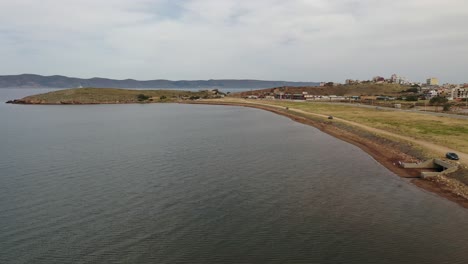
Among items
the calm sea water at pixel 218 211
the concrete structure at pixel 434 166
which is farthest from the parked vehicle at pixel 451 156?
the calm sea water at pixel 218 211

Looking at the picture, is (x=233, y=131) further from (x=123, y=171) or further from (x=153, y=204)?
(x=153, y=204)

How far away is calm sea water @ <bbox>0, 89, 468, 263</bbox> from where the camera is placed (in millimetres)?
19422

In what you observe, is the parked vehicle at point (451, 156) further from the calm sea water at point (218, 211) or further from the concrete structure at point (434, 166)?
the calm sea water at point (218, 211)

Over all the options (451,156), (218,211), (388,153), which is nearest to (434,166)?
(451,156)

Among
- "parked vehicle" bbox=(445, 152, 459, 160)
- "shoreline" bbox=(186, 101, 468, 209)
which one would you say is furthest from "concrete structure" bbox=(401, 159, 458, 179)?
"parked vehicle" bbox=(445, 152, 459, 160)

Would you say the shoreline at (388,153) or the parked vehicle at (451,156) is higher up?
the parked vehicle at (451,156)

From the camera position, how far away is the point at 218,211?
2566 centimetres

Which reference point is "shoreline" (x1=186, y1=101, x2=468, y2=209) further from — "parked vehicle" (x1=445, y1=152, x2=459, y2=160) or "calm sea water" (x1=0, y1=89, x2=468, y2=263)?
"parked vehicle" (x1=445, y1=152, x2=459, y2=160)

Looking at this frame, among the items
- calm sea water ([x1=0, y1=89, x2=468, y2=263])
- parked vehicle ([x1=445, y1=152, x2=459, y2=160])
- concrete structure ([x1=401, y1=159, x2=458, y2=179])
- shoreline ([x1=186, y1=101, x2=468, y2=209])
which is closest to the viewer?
calm sea water ([x1=0, y1=89, x2=468, y2=263])

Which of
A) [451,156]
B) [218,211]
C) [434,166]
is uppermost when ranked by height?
[451,156]

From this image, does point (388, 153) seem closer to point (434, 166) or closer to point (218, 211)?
point (434, 166)

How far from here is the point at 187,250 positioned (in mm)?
19625

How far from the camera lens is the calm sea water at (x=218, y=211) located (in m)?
19.4

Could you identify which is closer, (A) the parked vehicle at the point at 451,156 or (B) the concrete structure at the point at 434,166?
(B) the concrete structure at the point at 434,166
